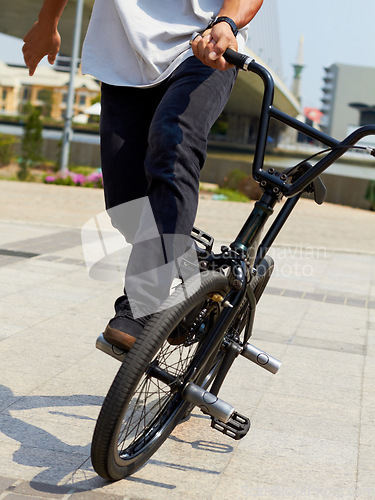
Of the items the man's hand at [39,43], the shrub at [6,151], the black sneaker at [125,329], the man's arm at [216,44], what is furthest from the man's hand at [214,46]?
the shrub at [6,151]

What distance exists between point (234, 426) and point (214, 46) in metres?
1.17

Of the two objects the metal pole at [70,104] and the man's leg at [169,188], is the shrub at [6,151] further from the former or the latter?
the man's leg at [169,188]

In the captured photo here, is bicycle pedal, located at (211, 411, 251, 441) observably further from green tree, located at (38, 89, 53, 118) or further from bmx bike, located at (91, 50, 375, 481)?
green tree, located at (38, 89, 53, 118)

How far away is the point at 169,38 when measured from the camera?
2.29 m

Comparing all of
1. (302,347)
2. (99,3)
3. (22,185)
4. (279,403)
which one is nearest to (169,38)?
(99,3)

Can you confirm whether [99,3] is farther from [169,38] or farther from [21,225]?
[21,225]

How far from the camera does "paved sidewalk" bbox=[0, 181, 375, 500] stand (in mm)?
2195

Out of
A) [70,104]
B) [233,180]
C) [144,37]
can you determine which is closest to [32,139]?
[70,104]

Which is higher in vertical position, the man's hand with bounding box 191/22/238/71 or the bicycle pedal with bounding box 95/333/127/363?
the man's hand with bounding box 191/22/238/71

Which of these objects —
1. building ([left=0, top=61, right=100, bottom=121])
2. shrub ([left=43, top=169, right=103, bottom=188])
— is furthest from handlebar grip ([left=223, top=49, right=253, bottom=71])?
building ([left=0, top=61, right=100, bottom=121])

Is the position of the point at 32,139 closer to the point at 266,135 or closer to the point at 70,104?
the point at 70,104

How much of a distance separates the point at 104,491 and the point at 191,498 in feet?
0.79

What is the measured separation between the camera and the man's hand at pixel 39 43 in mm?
2771

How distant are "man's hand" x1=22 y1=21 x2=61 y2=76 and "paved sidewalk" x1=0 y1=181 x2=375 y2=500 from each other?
1.27 m
